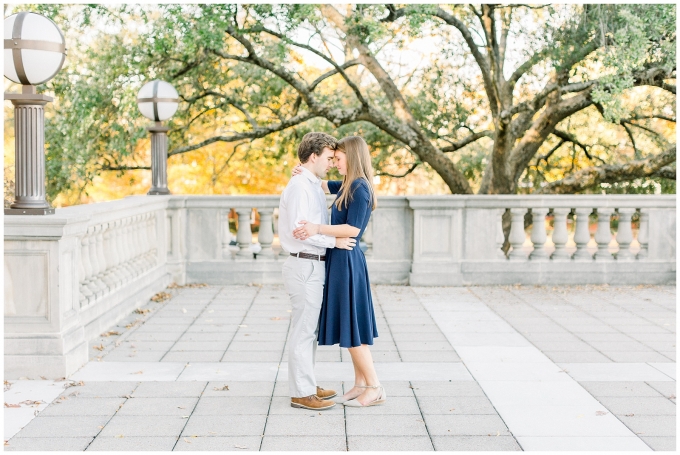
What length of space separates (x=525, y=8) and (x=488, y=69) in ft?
4.36

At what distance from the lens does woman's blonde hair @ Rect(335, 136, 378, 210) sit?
5480 millimetres

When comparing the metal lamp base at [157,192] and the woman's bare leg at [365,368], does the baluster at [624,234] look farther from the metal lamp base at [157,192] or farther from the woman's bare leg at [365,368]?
the woman's bare leg at [365,368]

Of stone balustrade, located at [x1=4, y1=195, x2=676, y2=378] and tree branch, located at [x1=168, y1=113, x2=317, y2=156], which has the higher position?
tree branch, located at [x1=168, y1=113, x2=317, y2=156]

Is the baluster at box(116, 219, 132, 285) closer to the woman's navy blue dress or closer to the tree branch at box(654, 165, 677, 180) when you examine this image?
the woman's navy blue dress

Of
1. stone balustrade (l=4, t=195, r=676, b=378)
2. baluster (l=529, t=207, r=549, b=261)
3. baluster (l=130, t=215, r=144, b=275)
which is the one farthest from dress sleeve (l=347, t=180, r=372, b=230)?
baluster (l=529, t=207, r=549, b=261)

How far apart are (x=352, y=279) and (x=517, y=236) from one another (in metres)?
6.70

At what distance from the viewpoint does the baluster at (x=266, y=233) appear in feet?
38.5

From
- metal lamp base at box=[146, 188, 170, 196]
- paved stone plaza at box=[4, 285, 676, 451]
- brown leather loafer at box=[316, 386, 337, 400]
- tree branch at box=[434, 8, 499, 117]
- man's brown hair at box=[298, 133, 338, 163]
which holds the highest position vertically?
tree branch at box=[434, 8, 499, 117]

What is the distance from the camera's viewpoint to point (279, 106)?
16.7 meters

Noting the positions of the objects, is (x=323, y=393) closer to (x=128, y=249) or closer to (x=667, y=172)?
(x=128, y=249)

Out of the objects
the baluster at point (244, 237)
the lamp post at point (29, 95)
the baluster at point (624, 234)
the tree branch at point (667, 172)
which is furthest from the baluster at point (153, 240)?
the tree branch at point (667, 172)

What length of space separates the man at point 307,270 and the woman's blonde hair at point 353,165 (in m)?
0.11

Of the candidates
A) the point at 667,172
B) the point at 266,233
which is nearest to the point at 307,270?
the point at 266,233

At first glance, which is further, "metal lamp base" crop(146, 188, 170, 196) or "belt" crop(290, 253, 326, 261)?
"metal lamp base" crop(146, 188, 170, 196)
